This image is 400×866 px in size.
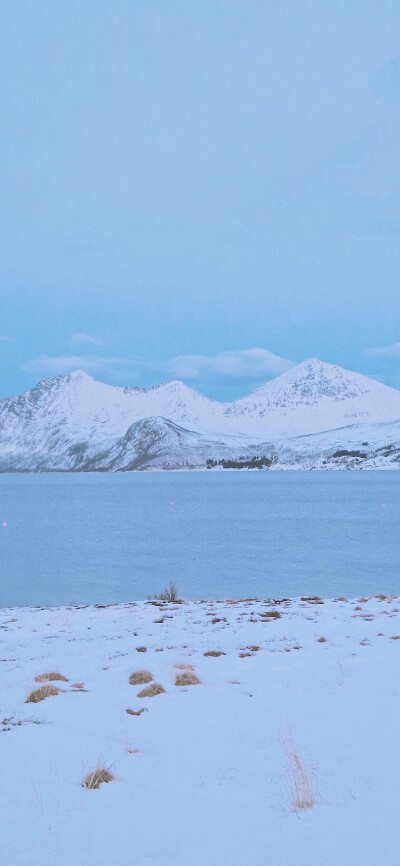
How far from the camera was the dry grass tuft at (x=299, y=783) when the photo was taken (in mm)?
6059

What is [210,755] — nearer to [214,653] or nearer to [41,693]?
[41,693]

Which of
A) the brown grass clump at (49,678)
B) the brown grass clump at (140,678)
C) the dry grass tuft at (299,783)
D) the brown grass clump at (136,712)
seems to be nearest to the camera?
the dry grass tuft at (299,783)

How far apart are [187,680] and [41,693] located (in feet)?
8.09

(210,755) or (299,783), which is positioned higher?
(299,783)

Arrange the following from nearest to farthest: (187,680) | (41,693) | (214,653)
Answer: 1. (41,693)
2. (187,680)
3. (214,653)

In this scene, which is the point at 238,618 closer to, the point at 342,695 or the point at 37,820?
the point at 342,695

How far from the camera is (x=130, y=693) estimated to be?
10.6 metres

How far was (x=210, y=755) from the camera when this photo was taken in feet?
25.1

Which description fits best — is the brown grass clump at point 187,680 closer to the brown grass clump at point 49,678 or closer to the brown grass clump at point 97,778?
the brown grass clump at point 49,678

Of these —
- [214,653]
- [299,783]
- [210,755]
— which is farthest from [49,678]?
[299,783]

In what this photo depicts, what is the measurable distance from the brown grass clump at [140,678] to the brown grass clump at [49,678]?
1.23 m

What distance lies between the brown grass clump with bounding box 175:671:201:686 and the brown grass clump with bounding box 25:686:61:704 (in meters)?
2.03

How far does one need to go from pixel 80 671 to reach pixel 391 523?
77.4m

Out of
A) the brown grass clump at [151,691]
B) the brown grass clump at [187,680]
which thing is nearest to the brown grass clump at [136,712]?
the brown grass clump at [151,691]
